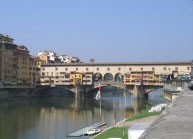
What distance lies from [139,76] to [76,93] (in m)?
9.97

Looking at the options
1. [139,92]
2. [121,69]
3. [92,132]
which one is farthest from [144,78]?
[92,132]

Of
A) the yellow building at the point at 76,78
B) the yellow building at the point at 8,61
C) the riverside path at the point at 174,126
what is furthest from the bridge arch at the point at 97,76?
the riverside path at the point at 174,126

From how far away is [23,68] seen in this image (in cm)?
6069

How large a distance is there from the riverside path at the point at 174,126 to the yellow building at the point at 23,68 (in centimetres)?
5388

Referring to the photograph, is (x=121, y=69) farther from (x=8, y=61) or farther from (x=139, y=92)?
(x=8, y=61)

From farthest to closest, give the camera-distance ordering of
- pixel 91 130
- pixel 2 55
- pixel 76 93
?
pixel 76 93 → pixel 2 55 → pixel 91 130

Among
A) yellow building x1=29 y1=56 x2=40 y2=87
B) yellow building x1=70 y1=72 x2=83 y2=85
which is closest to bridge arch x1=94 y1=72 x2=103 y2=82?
yellow building x1=70 y1=72 x2=83 y2=85

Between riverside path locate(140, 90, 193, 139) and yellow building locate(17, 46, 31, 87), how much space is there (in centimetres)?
5388

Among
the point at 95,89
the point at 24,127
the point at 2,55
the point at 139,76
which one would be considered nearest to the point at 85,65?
the point at 95,89

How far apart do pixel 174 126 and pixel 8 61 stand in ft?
174

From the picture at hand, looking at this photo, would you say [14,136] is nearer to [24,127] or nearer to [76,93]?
[24,127]

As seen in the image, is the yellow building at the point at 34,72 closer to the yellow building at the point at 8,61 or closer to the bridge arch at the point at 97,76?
the yellow building at the point at 8,61

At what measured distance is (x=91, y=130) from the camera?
20844 mm

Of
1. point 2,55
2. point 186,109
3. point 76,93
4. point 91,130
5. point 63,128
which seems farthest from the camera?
point 76,93
